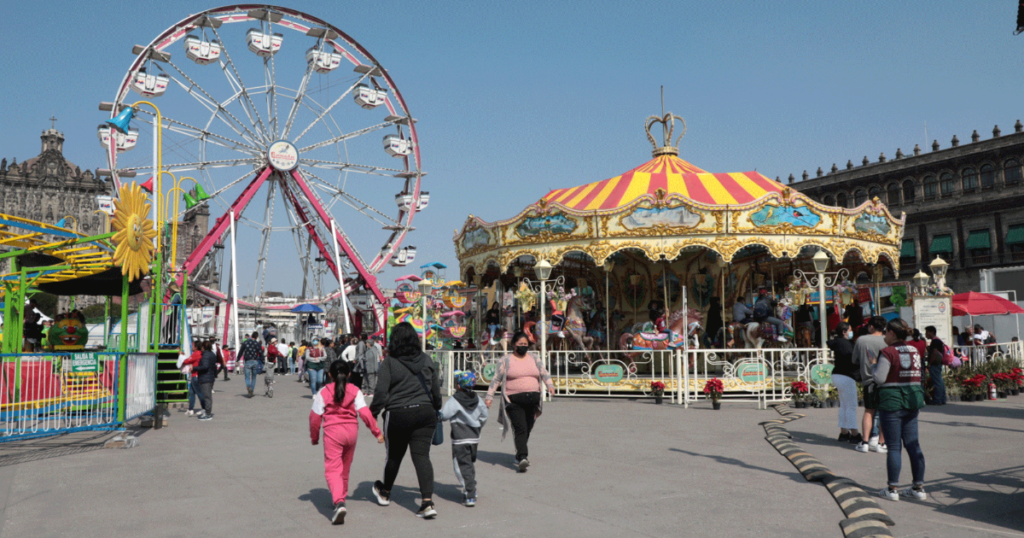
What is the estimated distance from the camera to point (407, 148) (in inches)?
1214

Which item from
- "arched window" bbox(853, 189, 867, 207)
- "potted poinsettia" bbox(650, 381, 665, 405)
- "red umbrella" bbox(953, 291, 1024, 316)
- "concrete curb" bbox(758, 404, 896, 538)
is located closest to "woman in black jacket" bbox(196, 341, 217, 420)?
"potted poinsettia" bbox(650, 381, 665, 405)

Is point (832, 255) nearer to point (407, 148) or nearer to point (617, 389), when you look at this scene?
point (617, 389)

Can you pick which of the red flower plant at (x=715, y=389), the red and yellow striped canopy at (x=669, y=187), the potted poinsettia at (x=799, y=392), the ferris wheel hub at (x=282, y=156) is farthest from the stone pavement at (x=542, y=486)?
the ferris wheel hub at (x=282, y=156)

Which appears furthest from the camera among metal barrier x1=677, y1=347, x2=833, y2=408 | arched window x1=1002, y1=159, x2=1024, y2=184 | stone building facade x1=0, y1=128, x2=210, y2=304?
stone building facade x1=0, y1=128, x2=210, y2=304

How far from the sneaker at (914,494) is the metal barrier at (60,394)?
8.01 metres

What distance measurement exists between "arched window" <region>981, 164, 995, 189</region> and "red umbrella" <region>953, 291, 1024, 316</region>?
2505 cm

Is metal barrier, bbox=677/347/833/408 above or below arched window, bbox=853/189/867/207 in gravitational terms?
below

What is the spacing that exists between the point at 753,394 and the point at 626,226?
13.2 ft

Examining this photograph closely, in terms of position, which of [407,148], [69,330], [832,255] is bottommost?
[69,330]

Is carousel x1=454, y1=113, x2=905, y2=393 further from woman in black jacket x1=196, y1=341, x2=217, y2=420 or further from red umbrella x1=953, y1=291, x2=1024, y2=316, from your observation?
woman in black jacket x1=196, y1=341, x2=217, y2=420

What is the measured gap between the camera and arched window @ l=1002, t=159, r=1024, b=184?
39.6m

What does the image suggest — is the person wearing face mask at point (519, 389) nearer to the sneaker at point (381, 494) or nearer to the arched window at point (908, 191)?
the sneaker at point (381, 494)

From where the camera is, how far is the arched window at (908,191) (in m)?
44.3

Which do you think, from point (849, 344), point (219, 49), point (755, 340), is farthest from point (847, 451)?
point (219, 49)
